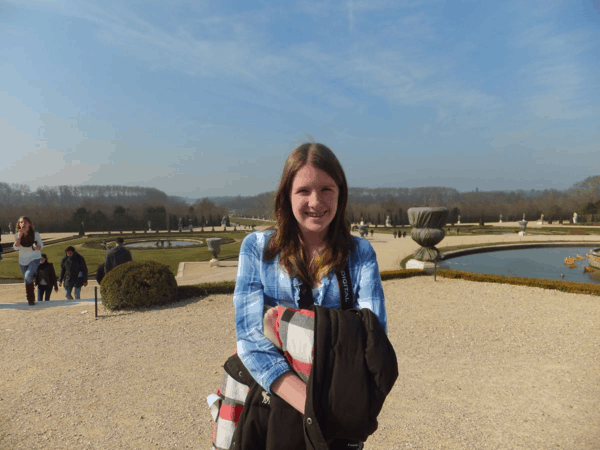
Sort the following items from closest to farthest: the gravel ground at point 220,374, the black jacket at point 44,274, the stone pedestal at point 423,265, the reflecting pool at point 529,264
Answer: the gravel ground at point 220,374, the black jacket at point 44,274, the stone pedestal at point 423,265, the reflecting pool at point 529,264

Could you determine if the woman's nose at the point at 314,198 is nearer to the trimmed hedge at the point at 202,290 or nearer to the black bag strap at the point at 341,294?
the black bag strap at the point at 341,294

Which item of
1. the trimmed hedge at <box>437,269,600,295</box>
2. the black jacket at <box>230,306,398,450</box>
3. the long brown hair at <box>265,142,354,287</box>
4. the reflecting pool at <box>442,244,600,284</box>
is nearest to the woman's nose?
the long brown hair at <box>265,142,354,287</box>

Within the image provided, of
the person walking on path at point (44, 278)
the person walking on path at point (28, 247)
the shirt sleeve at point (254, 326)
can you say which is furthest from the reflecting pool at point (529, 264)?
the shirt sleeve at point (254, 326)

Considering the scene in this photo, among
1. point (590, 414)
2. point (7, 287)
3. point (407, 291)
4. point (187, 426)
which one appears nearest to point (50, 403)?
point (187, 426)

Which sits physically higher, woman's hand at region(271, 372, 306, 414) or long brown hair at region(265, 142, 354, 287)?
long brown hair at region(265, 142, 354, 287)

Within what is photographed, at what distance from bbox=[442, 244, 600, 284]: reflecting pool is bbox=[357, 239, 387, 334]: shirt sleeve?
604 inches

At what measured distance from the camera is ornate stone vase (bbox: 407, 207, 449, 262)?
1421 centimetres

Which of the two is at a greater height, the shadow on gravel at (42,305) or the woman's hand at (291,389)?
the woman's hand at (291,389)

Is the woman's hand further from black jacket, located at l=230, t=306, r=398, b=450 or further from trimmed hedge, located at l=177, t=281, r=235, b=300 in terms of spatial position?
trimmed hedge, located at l=177, t=281, r=235, b=300

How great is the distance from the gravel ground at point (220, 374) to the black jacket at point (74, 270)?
4.40 feet

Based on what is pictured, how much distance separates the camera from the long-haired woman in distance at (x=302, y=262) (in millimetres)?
1537

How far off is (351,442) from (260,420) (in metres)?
0.38

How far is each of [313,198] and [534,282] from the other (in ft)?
38.4

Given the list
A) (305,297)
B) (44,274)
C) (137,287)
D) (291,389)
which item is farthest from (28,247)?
(291,389)
